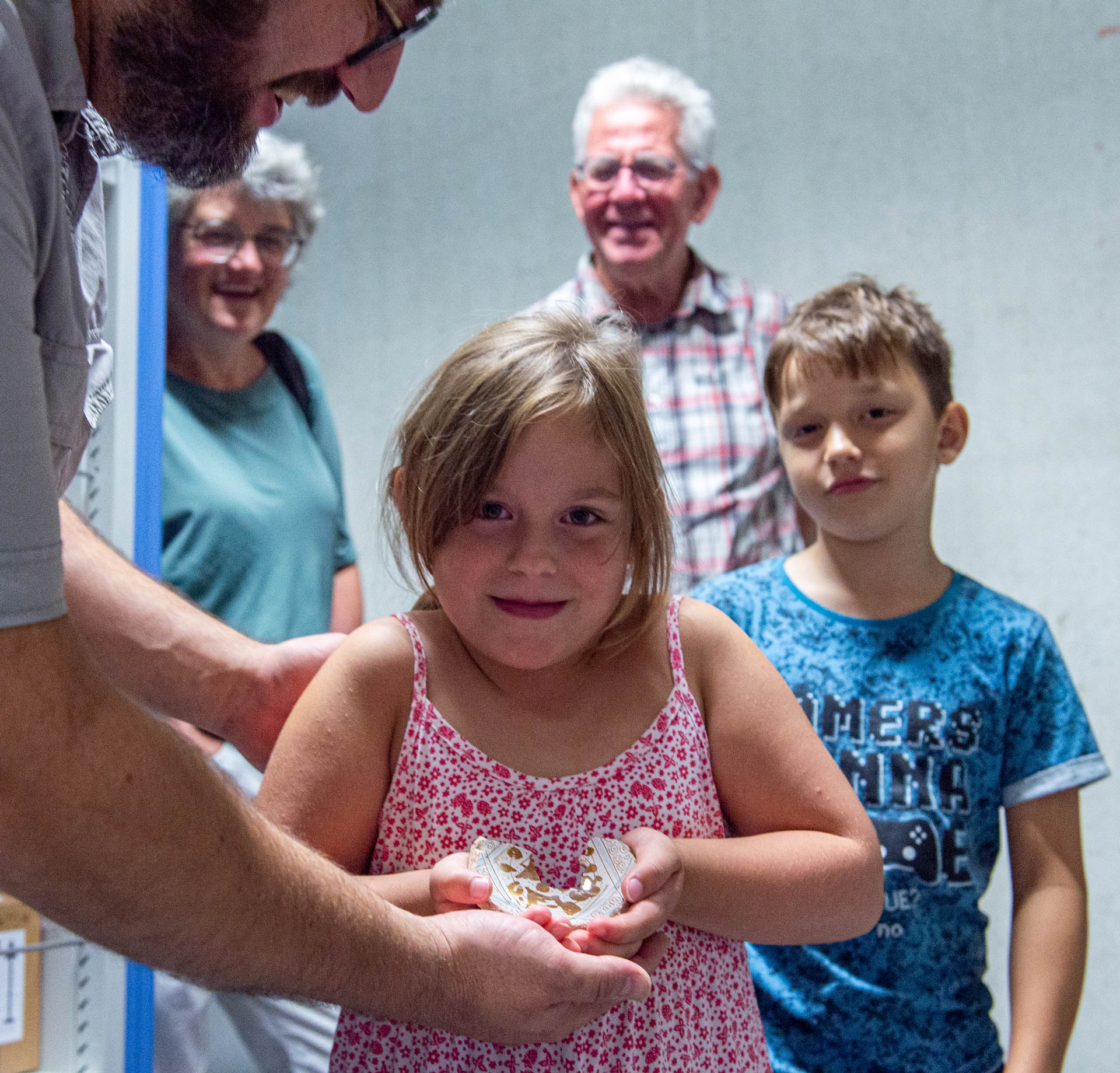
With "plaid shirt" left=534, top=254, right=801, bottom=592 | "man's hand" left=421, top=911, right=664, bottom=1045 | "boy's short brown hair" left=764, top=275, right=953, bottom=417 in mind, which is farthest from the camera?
"plaid shirt" left=534, top=254, right=801, bottom=592

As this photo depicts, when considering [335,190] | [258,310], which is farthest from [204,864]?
[335,190]

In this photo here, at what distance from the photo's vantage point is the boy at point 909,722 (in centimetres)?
119

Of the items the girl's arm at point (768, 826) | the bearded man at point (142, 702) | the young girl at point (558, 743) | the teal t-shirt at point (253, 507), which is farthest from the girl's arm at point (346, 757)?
the teal t-shirt at point (253, 507)

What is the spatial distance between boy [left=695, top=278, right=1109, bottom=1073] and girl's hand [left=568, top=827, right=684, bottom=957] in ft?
1.56

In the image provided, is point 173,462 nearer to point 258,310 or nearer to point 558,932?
point 258,310

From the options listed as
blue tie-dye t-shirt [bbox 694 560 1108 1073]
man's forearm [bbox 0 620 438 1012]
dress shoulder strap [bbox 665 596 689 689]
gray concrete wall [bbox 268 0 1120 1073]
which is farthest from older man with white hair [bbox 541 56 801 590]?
man's forearm [bbox 0 620 438 1012]

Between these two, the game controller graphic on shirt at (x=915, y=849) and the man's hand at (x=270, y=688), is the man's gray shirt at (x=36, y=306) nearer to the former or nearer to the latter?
the man's hand at (x=270, y=688)

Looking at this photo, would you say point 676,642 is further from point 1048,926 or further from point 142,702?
point 1048,926

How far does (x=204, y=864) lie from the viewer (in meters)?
0.64

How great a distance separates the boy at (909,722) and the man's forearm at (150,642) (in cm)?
61

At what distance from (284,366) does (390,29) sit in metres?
Result: 1.26

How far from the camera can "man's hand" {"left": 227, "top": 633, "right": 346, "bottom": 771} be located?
1.09 m

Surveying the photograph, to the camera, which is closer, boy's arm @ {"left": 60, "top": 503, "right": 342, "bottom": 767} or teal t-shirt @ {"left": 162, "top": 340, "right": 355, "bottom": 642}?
boy's arm @ {"left": 60, "top": 503, "right": 342, "bottom": 767}

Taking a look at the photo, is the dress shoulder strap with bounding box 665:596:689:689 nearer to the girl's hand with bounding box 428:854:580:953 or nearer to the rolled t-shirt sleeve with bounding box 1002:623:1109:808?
the girl's hand with bounding box 428:854:580:953
